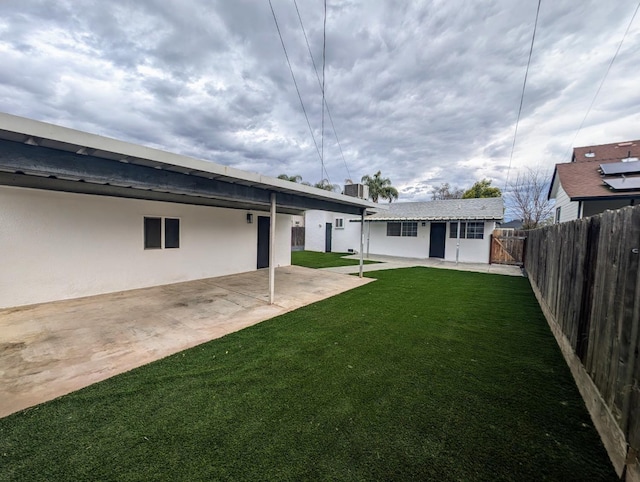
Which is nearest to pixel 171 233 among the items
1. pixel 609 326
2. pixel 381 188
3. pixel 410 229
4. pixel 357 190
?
pixel 357 190

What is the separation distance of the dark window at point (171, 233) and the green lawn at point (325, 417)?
5.12 meters

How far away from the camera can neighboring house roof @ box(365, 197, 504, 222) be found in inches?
531

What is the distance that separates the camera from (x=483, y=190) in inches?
1043

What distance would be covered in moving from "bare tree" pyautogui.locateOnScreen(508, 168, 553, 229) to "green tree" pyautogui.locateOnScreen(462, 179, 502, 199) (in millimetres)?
5820

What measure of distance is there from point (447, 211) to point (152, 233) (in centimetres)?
1438

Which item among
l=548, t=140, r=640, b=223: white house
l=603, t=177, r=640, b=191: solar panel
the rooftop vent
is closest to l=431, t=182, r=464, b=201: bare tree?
l=548, t=140, r=640, b=223: white house

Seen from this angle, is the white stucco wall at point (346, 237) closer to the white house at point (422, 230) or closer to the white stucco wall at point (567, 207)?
the white house at point (422, 230)

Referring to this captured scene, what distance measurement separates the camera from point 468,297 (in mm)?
6789

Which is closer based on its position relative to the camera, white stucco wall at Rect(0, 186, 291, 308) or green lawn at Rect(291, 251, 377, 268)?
white stucco wall at Rect(0, 186, 291, 308)

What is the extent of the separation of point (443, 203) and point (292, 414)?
16.4 meters

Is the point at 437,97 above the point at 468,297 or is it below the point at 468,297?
above

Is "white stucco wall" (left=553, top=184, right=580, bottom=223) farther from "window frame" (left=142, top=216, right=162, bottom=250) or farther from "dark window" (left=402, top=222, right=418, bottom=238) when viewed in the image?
"window frame" (left=142, top=216, right=162, bottom=250)

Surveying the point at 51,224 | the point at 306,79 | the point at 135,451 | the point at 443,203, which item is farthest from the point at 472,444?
the point at 443,203

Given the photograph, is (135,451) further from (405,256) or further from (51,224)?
(405,256)
